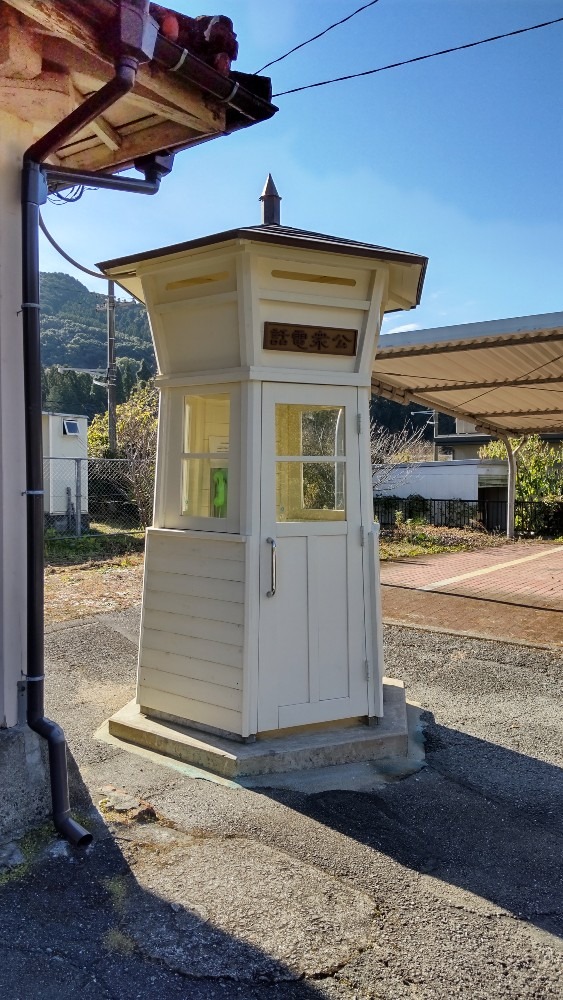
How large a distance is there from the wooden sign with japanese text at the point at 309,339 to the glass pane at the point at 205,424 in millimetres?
464

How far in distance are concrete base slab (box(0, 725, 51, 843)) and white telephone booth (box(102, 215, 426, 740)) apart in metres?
1.18

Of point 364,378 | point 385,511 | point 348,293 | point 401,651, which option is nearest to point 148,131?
point 348,293

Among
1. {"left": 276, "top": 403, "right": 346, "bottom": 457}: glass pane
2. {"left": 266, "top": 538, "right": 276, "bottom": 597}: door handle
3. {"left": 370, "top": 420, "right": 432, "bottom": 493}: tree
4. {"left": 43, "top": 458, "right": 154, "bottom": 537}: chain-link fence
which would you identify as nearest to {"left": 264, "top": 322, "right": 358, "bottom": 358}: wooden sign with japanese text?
{"left": 276, "top": 403, "right": 346, "bottom": 457}: glass pane

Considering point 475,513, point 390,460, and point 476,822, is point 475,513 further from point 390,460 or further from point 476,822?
point 476,822

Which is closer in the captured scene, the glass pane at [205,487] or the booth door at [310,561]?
the booth door at [310,561]

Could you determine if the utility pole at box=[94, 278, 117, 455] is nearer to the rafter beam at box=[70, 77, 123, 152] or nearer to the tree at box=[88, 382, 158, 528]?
the tree at box=[88, 382, 158, 528]

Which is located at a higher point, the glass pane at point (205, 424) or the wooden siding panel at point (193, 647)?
the glass pane at point (205, 424)

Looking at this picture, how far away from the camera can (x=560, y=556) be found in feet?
44.7

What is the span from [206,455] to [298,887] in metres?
2.39

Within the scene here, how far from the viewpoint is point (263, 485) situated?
402cm

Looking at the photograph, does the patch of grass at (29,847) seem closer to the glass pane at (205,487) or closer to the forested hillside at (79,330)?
the glass pane at (205,487)

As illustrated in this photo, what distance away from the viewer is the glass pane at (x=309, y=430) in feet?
13.5

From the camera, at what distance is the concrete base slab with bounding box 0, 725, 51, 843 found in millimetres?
3006

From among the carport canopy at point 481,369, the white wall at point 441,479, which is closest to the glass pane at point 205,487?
the carport canopy at point 481,369
